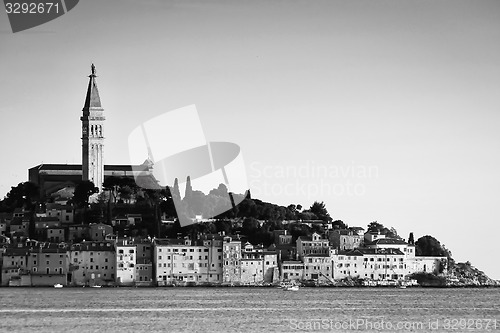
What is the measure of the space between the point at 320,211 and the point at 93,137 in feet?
38.6

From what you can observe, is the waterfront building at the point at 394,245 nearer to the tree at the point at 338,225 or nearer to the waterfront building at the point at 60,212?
the tree at the point at 338,225

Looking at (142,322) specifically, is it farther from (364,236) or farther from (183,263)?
(364,236)

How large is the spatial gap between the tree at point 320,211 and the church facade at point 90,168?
314 inches

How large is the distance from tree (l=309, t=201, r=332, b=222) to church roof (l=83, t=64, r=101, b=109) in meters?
11.7

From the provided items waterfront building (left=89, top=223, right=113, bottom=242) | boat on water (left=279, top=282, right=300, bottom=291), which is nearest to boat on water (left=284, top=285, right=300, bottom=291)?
boat on water (left=279, top=282, right=300, bottom=291)

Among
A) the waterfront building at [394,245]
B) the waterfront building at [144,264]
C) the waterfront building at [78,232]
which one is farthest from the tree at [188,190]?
the waterfront building at [394,245]

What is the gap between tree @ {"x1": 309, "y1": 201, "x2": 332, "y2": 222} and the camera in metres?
66.0

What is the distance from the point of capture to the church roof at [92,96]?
64.8 meters

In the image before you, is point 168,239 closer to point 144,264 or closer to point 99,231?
point 144,264

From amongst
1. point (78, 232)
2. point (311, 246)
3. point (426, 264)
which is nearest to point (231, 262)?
point (311, 246)

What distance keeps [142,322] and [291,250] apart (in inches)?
1076

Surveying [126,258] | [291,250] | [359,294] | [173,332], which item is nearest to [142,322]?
[173,332]

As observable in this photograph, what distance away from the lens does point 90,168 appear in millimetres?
64750

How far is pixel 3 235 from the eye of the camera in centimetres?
5919
